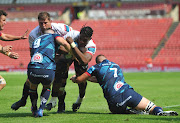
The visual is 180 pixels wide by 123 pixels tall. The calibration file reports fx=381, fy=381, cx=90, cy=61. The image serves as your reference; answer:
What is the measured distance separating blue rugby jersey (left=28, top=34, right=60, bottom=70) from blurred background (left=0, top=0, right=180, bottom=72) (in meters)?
29.6

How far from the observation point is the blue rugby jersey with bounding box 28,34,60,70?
7492 millimetres

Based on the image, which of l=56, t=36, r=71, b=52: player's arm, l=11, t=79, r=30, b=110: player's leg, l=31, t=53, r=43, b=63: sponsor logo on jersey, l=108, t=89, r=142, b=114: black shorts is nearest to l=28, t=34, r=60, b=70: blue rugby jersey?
l=31, t=53, r=43, b=63: sponsor logo on jersey

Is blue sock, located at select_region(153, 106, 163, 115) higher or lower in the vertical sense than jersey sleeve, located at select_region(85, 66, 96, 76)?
lower

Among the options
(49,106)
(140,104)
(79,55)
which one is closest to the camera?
(79,55)

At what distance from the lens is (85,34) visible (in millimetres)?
8086

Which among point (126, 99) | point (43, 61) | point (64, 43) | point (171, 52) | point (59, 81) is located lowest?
point (126, 99)

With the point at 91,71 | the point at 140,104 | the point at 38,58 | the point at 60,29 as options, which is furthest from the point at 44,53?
the point at 140,104

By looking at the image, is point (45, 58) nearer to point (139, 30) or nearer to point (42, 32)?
point (42, 32)

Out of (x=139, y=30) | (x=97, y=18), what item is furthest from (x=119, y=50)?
(x=97, y=18)

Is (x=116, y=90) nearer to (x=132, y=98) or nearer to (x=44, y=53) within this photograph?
(x=132, y=98)

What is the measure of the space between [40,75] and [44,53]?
442 millimetres

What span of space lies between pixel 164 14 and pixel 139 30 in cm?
547

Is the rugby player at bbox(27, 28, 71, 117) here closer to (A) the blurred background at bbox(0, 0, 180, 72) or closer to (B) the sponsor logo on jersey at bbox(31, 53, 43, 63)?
(B) the sponsor logo on jersey at bbox(31, 53, 43, 63)

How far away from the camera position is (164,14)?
5012cm
